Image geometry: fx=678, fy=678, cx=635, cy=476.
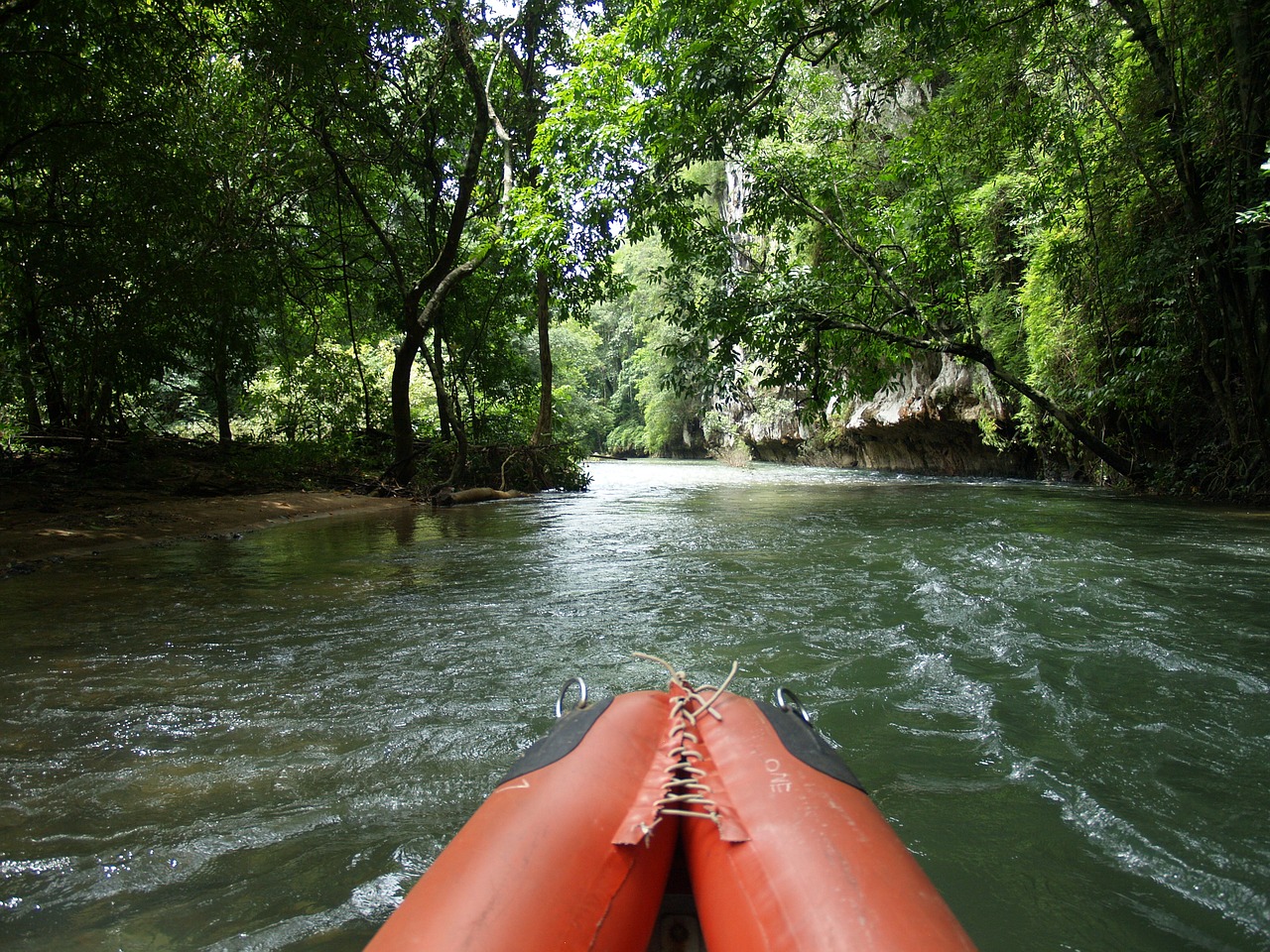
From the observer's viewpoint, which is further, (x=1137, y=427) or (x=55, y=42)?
(x=1137, y=427)

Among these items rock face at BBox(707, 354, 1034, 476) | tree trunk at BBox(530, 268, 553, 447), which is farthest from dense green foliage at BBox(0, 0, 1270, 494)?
rock face at BBox(707, 354, 1034, 476)

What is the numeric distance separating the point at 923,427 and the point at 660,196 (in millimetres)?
11385

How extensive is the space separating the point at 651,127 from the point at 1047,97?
535 centimetres

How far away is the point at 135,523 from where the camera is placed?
7102 millimetres

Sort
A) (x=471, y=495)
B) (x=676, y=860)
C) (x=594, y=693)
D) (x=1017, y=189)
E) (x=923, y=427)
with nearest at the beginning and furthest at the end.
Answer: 1. (x=676, y=860)
2. (x=594, y=693)
3. (x=1017, y=189)
4. (x=471, y=495)
5. (x=923, y=427)

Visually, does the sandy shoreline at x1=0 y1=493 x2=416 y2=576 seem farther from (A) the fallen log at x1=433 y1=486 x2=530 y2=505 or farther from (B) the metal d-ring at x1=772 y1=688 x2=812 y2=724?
(B) the metal d-ring at x1=772 y1=688 x2=812 y2=724

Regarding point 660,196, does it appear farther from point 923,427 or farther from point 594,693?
point 923,427

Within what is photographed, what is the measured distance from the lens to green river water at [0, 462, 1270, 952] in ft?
5.26

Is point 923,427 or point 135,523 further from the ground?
point 923,427

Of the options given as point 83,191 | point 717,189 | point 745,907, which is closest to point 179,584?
point 745,907

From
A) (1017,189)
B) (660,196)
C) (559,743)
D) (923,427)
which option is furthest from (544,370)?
(559,743)

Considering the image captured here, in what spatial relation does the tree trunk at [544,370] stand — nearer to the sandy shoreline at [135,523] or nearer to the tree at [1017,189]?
the tree at [1017,189]

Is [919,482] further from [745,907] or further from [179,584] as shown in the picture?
[745,907]

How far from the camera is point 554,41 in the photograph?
38.1ft
